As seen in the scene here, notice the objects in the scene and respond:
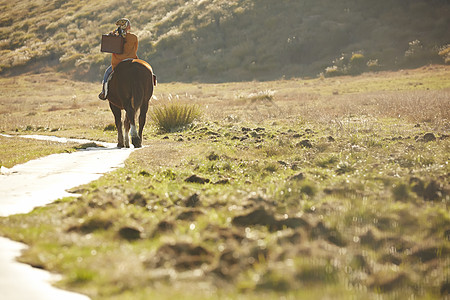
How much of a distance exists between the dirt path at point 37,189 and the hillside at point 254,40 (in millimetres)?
34001

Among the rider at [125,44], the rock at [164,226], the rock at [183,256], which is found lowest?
the rock at [164,226]

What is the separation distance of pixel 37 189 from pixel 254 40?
154 feet

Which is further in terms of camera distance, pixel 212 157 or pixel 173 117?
pixel 173 117

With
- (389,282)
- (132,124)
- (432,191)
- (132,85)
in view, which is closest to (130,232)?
(389,282)

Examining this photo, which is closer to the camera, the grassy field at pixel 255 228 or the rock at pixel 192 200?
the grassy field at pixel 255 228

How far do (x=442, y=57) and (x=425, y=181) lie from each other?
36.7 meters

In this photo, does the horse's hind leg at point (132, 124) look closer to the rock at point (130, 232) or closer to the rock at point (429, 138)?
the rock at point (429, 138)

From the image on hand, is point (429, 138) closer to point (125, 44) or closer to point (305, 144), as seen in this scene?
point (305, 144)

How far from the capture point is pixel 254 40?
50.4m

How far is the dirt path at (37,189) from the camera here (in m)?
2.88

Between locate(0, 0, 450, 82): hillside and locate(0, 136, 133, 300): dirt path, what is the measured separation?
112ft

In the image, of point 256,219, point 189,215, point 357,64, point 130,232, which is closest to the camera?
point 130,232

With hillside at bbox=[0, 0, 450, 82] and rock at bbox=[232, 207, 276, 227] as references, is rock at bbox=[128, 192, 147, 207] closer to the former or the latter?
rock at bbox=[232, 207, 276, 227]

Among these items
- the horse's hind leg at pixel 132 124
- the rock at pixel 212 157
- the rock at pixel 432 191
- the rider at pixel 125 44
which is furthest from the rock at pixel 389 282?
the rider at pixel 125 44
